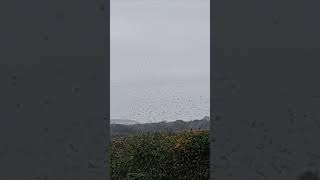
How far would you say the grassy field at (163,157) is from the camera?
614 centimetres

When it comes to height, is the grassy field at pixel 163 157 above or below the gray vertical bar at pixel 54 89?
below

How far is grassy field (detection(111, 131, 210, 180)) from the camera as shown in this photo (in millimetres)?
6145

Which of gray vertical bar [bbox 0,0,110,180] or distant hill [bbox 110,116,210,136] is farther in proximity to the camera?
distant hill [bbox 110,116,210,136]
